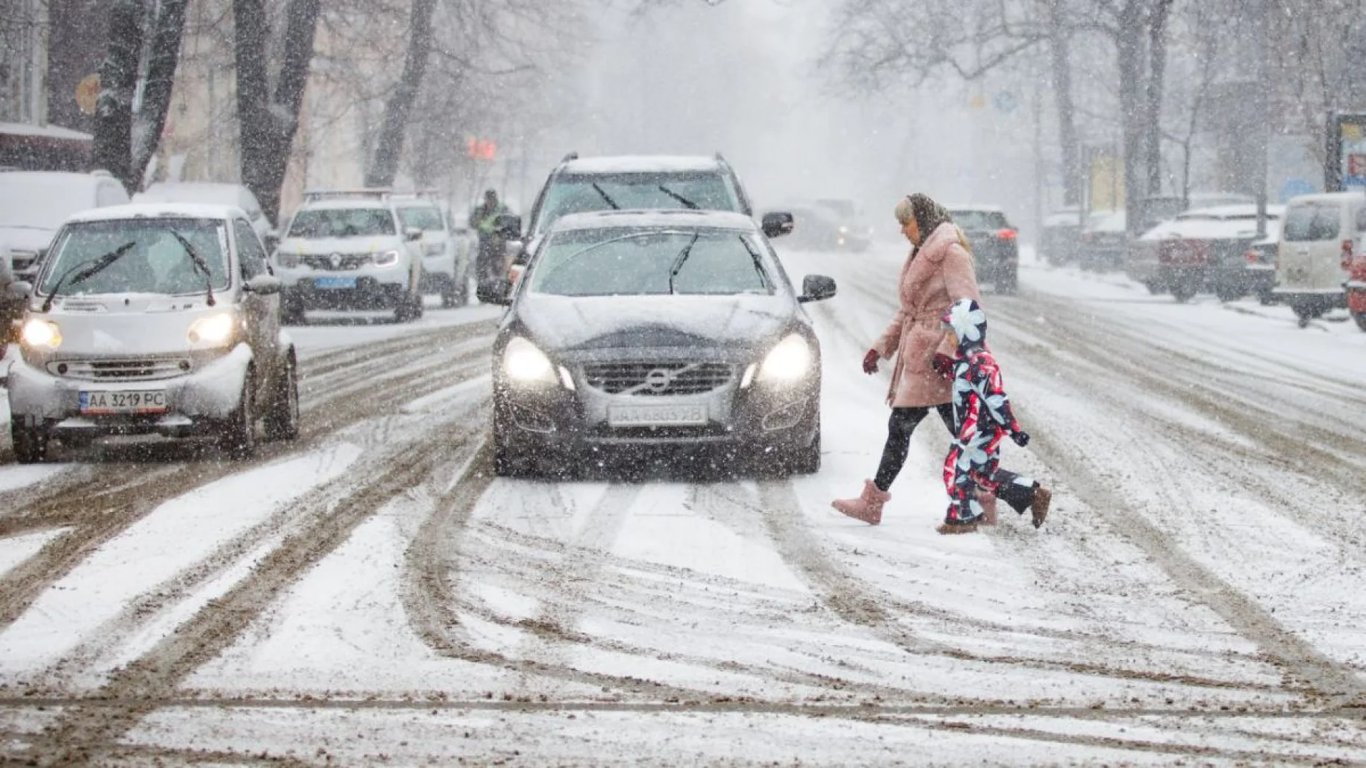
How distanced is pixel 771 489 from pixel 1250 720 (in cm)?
545

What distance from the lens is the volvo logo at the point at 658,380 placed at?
11547 millimetres

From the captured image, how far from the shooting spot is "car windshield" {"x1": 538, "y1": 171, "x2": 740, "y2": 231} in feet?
57.5

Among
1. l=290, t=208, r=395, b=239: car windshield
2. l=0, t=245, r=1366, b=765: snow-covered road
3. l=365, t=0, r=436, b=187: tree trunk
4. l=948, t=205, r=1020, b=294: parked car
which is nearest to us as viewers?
l=0, t=245, r=1366, b=765: snow-covered road

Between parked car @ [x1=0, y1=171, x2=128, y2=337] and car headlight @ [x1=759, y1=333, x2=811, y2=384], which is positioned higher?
parked car @ [x1=0, y1=171, x2=128, y2=337]

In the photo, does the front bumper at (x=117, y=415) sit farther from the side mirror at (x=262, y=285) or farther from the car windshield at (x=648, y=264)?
the car windshield at (x=648, y=264)

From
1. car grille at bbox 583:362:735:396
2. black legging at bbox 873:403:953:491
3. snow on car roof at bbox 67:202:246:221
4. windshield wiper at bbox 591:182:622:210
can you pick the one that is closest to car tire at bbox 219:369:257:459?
snow on car roof at bbox 67:202:246:221

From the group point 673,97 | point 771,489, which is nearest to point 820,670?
point 771,489

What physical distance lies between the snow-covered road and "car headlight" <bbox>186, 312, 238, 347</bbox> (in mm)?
781

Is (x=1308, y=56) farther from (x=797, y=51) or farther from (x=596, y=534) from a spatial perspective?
(x=797, y=51)

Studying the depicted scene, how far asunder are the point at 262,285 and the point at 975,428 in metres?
5.45

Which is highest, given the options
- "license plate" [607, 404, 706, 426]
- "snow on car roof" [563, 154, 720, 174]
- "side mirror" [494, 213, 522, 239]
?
"snow on car roof" [563, 154, 720, 174]

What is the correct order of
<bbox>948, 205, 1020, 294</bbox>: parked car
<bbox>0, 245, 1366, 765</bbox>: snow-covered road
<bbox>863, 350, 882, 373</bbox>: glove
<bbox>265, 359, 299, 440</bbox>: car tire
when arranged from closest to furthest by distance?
<bbox>0, 245, 1366, 765</bbox>: snow-covered road
<bbox>863, 350, 882, 373</bbox>: glove
<bbox>265, 359, 299, 440</bbox>: car tire
<bbox>948, 205, 1020, 294</bbox>: parked car

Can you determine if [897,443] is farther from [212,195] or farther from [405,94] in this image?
[405,94]

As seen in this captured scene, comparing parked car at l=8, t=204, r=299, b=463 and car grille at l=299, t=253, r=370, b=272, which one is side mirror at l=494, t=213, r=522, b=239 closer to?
parked car at l=8, t=204, r=299, b=463
